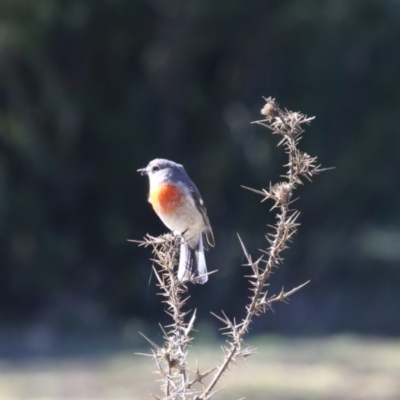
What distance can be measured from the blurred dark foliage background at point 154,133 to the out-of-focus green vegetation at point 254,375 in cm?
207

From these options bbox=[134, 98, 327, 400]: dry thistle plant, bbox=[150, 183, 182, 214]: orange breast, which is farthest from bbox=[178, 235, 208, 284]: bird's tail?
bbox=[134, 98, 327, 400]: dry thistle plant

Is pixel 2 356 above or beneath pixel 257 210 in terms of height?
beneath

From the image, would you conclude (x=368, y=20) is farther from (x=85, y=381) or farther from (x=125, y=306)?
(x=85, y=381)

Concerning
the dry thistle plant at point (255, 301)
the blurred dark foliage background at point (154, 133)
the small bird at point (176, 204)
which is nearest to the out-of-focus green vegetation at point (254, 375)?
the blurred dark foliage background at point (154, 133)

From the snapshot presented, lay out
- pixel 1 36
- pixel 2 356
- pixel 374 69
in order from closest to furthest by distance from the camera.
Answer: pixel 2 356
pixel 1 36
pixel 374 69

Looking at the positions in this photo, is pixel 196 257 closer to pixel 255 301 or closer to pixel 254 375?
pixel 255 301

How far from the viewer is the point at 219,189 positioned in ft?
51.9

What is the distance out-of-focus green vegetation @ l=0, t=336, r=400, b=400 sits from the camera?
10922 mm

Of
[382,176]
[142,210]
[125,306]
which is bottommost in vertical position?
[125,306]

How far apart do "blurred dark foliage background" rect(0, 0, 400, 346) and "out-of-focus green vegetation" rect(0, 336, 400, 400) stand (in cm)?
207

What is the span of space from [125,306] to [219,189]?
2.47 meters

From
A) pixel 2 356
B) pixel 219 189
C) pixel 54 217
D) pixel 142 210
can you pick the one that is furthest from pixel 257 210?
pixel 2 356

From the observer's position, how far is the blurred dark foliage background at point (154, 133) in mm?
15141

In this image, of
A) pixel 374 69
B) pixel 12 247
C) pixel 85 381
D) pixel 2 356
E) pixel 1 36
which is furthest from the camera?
pixel 374 69
